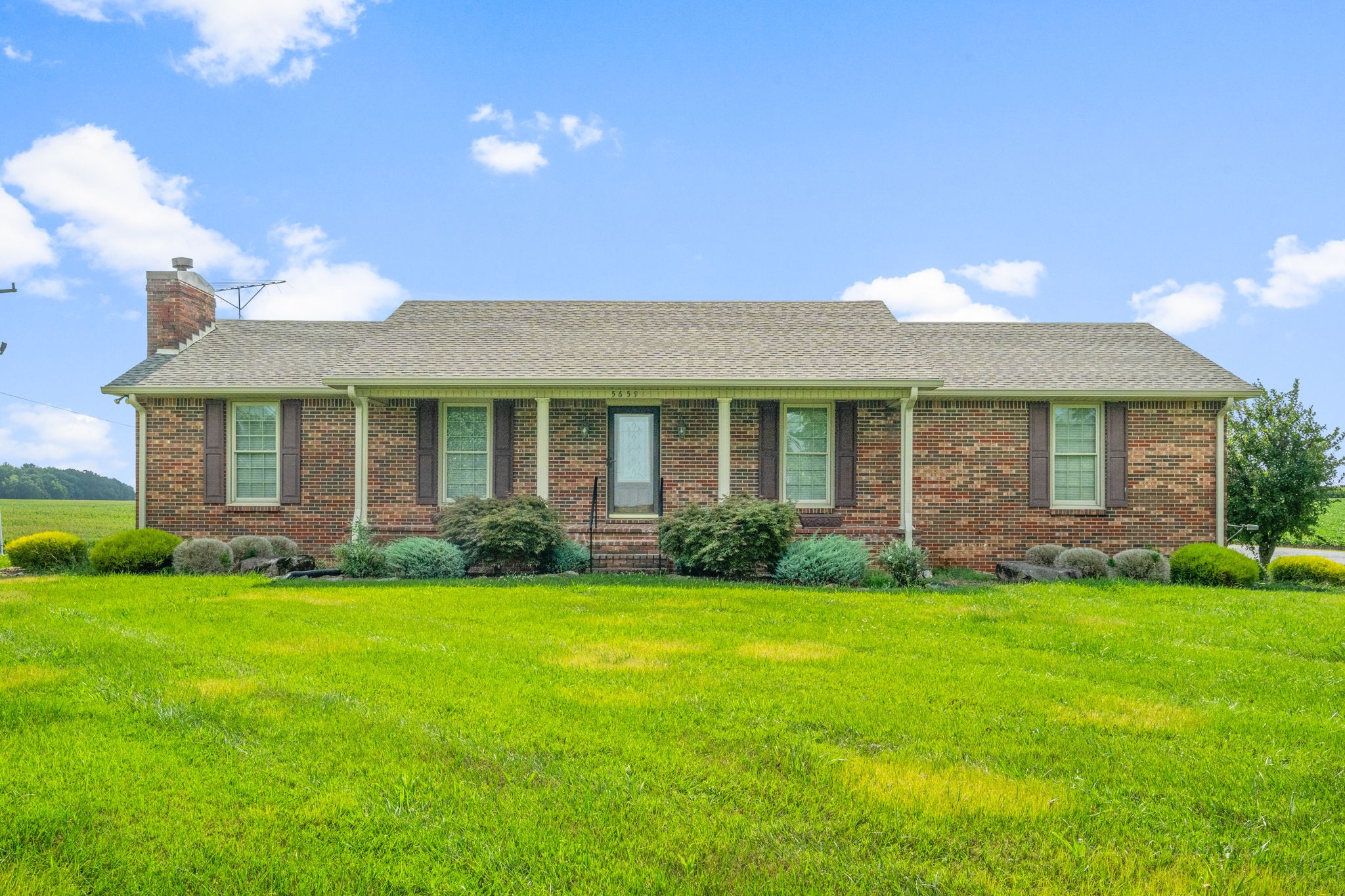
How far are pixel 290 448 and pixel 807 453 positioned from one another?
8913mm

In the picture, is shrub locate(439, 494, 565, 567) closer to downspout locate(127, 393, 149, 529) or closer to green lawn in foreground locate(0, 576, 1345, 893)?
green lawn in foreground locate(0, 576, 1345, 893)

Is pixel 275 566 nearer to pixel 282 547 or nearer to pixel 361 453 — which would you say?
pixel 282 547

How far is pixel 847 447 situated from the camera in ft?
47.3

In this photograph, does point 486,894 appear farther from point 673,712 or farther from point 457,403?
point 457,403

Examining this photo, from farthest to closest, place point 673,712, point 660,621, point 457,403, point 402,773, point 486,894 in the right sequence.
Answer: point 457,403 < point 660,621 < point 673,712 < point 402,773 < point 486,894

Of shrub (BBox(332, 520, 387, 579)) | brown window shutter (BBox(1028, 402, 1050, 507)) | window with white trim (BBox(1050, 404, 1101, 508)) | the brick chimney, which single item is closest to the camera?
shrub (BBox(332, 520, 387, 579))

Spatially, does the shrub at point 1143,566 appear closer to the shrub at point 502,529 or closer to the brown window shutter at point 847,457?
the brown window shutter at point 847,457

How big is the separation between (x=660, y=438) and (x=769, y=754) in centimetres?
1028

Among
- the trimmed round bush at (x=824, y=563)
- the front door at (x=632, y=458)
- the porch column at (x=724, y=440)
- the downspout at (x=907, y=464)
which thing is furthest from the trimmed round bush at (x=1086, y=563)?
the front door at (x=632, y=458)

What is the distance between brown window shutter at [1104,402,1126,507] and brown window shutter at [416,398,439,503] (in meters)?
11.5

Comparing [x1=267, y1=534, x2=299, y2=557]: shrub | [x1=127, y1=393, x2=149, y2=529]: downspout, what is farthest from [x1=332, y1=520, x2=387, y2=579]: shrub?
[x1=127, y1=393, x2=149, y2=529]: downspout

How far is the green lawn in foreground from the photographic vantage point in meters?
3.33

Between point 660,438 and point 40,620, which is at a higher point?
point 660,438

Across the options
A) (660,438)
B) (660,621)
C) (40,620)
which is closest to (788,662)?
(660,621)
